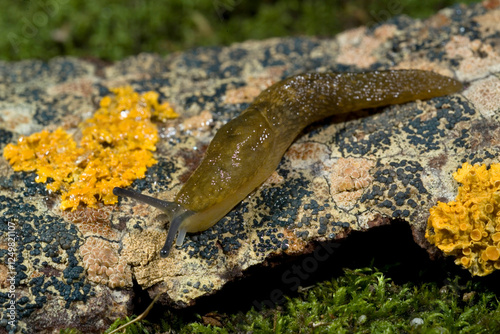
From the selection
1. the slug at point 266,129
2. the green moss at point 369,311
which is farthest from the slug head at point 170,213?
the green moss at point 369,311

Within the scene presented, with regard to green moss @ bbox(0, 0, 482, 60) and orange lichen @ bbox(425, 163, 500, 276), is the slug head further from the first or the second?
green moss @ bbox(0, 0, 482, 60)

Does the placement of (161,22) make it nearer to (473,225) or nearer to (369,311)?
(369,311)

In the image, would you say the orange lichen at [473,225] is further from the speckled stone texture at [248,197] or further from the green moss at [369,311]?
the green moss at [369,311]

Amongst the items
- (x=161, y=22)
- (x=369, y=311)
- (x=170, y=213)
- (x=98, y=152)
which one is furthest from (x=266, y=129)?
(x=161, y=22)

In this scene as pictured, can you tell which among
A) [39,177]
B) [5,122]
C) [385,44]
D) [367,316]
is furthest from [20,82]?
[367,316]

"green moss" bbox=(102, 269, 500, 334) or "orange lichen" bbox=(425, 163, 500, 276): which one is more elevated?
"orange lichen" bbox=(425, 163, 500, 276)

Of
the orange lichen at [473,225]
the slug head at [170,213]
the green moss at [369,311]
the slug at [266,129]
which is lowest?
the green moss at [369,311]

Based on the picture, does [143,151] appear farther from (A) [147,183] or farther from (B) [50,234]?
(B) [50,234]

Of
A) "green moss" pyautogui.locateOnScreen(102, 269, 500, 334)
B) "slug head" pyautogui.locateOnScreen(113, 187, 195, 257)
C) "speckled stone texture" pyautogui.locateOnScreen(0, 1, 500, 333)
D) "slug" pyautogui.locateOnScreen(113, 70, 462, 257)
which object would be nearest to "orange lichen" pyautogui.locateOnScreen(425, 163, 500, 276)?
"speckled stone texture" pyautogui.locateOnScreen(0, 1, 500, 333)
